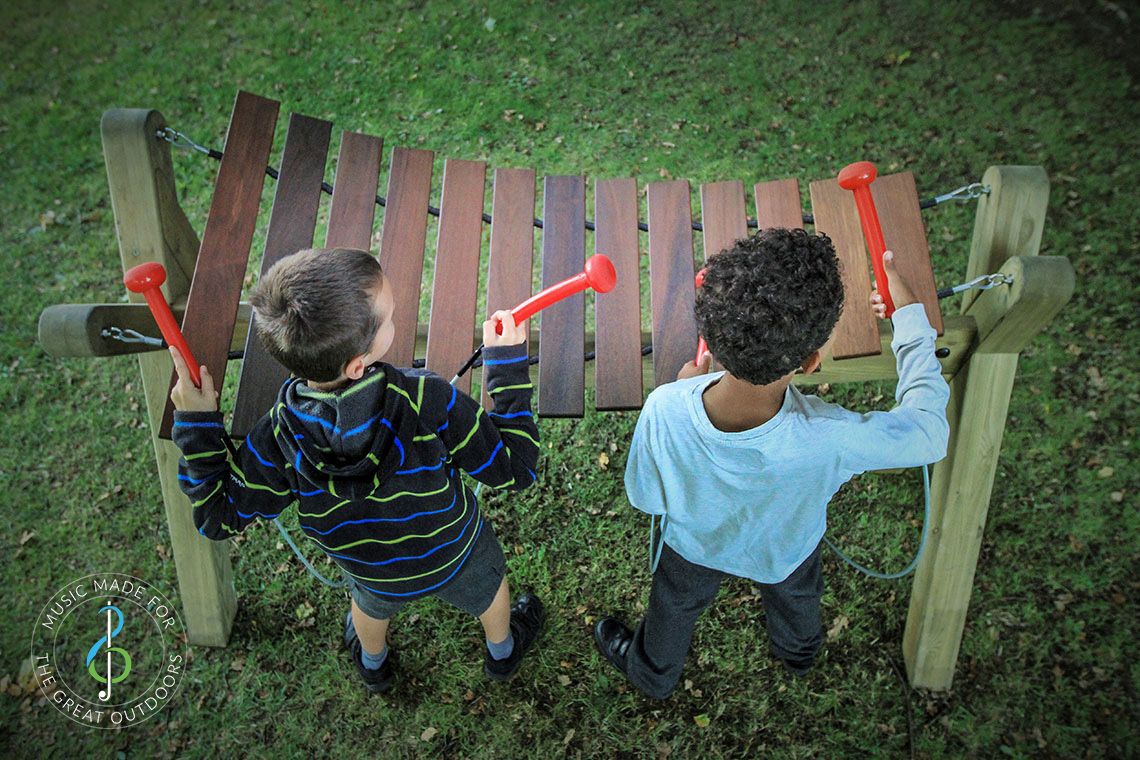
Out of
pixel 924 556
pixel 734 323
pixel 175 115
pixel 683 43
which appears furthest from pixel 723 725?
pixel 175 115

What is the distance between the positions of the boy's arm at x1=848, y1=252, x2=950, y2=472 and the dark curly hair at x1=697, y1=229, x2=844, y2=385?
0.25m

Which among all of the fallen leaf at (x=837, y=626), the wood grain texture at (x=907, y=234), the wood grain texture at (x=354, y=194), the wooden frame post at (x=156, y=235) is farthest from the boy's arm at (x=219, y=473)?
the fallen leaf at (x=837, y=626)

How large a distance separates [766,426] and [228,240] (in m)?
1.85

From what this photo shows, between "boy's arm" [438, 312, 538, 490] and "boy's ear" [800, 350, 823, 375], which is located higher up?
"boy's ear" [800, 350, 823, 375]

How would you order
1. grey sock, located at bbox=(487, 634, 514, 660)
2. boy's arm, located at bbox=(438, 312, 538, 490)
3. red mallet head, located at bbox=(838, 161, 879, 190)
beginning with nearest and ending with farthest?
boy's arm, located at bbox=(438, 312, 538, 490) → red mallet head, located at bbox=(838, 161, 879, 190) → grey sock, located at bbox=(487, 634, 514, 660)

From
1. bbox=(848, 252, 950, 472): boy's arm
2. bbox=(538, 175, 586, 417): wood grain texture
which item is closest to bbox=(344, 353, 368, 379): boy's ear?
bbox=(538, 175, 586, 417): wood grain texture

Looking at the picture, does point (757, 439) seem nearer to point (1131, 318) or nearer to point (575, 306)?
point (575, 306)

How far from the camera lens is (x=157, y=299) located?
7.08 feet

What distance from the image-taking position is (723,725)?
296cm

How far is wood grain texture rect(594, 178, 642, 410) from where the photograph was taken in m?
2.51

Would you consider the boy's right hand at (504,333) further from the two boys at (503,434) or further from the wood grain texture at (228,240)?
the wood grain texture at (228,240)

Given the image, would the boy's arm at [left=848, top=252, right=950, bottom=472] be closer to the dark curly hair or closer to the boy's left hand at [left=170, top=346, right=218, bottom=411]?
the dark curly hair

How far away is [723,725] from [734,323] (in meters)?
1.85
